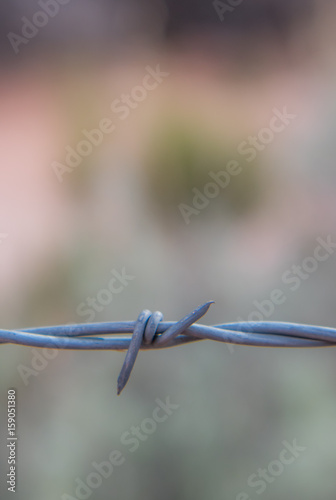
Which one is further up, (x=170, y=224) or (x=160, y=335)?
(x=170, y=224)

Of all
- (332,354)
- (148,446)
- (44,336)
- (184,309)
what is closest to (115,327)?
(44,336)

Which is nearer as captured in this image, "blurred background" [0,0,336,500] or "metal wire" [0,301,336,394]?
"metal wire" [0,301,336,394]

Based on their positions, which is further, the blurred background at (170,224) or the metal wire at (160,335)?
the blurred background at (170,224)

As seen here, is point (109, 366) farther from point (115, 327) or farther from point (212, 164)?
point (115, 327)
